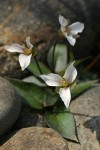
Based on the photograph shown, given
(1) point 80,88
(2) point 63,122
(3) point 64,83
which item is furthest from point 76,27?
(2) point 63,122

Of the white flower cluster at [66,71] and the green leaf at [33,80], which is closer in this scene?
the white flower cluster at [66,71]

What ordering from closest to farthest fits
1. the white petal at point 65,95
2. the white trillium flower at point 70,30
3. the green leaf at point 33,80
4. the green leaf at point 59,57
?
the white petal at point 65,95
the white trillium flower at point 70,30
the green leaf at point 33,80
the green leaf at point 59,57

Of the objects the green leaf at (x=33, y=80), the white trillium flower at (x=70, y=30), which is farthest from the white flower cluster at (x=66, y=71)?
the green leaf at (x=33, y=80)

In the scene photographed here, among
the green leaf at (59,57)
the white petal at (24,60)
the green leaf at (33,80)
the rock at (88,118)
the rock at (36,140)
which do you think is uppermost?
the white petal at (24,60)

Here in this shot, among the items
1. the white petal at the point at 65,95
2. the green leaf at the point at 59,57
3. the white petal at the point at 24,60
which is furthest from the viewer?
the green leaf at the point at 59,57

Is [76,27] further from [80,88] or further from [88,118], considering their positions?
[88,118]

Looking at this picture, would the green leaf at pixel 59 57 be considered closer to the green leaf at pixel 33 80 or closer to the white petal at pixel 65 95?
the green leaf at pixel 33 80

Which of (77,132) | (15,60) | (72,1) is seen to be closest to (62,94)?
(77,132)

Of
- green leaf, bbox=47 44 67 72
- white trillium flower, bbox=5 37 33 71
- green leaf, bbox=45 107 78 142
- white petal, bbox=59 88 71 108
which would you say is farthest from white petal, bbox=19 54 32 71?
green leaf, bbox=47 44 67 72
